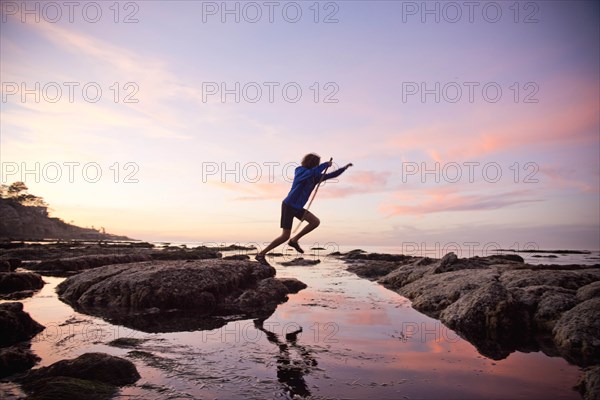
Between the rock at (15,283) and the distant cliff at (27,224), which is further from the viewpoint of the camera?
the distant cliff at (27,224)

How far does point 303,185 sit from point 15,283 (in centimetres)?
1180

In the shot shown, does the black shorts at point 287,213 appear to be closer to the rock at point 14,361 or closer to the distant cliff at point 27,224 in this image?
the rock at point 14,361

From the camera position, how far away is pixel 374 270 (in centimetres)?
2316

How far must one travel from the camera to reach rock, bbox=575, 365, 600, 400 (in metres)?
4.10

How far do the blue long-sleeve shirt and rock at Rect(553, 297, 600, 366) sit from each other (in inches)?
274

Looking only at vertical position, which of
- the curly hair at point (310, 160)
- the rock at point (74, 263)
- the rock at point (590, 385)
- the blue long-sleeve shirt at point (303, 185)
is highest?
the curly hair at point (310, 160)

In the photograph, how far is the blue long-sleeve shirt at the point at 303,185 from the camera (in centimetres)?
1049

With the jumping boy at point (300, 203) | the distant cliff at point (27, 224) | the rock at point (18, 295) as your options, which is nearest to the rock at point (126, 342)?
the jumping boy at point (300, 203)

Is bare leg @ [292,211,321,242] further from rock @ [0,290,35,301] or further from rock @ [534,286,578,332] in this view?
rock @ [0,290,35,301]

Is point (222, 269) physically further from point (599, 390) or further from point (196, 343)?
point (599, 390)

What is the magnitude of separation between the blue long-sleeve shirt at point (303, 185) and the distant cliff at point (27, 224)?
11005 cm

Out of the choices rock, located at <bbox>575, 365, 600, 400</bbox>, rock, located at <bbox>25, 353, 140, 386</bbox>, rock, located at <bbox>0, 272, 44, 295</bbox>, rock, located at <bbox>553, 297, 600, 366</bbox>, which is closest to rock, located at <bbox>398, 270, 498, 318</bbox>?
rock, located at <bbox>553, 297, 600, 366</bbox>

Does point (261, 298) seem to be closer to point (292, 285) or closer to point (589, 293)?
point (292, 285)

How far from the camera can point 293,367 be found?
511 cm
